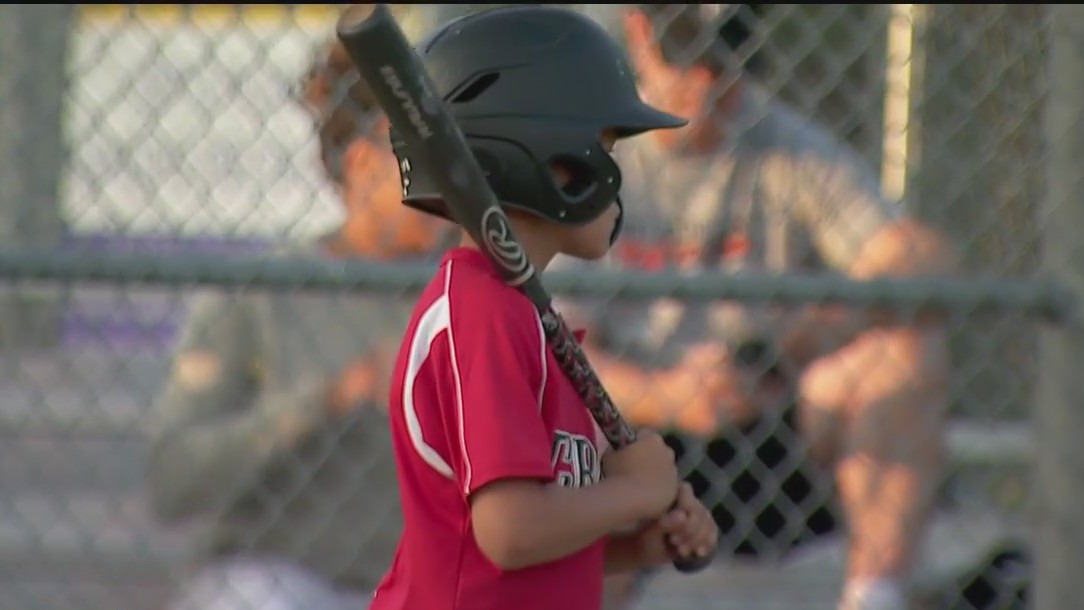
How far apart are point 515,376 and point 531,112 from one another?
1.11 feet

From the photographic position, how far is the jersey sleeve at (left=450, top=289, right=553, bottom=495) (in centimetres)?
213

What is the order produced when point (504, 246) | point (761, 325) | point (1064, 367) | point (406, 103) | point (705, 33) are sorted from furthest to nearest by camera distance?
point (761, 325)
point (705, 33)
point (1064, 367)
point (504, 246)
point (406, 103)

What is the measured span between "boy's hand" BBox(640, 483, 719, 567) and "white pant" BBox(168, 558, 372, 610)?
140cm

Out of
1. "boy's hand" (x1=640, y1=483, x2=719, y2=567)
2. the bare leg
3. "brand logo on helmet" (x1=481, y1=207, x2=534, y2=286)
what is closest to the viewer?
"brand logo on helmet" (x1=481, y1=207, x2=534, y2=286)

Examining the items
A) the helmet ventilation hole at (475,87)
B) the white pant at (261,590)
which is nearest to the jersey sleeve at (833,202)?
the white pant at (261,590)

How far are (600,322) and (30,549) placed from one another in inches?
55.0

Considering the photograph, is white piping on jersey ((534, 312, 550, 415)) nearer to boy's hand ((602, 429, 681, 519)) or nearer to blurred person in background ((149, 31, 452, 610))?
boy's hand ((602, 429, 681, 519))

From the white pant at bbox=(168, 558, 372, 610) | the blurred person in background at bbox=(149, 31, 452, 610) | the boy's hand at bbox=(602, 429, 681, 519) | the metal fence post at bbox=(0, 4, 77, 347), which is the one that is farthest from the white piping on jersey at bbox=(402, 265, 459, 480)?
the metal fence post at bbox=(0, 4, 77, 347)

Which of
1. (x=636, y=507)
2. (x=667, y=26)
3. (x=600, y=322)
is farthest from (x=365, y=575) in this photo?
(x=636, y=507)

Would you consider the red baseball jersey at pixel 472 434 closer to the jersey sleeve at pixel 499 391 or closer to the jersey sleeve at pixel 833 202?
the jersey sleeve at pixel 499 391

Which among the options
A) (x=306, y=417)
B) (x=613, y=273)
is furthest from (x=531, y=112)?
(x=306, y=417)

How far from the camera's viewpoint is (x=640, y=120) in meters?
2.31

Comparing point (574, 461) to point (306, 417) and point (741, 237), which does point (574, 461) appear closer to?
point (306, 417)

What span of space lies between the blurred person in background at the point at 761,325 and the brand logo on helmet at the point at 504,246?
1.65 m
